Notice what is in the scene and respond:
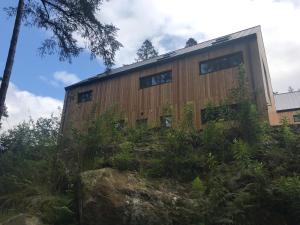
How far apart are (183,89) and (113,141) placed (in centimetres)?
963

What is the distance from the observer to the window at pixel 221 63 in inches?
632

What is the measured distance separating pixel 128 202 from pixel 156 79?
13910mm

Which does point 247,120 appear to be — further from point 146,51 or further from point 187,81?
point 146,51

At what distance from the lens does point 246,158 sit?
6.87m

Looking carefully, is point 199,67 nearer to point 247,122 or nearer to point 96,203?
point 247,122

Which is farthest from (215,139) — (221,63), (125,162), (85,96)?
(85,96)

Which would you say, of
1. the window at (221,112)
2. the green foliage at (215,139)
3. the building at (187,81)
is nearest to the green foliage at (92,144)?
the green foliage at (215,139)

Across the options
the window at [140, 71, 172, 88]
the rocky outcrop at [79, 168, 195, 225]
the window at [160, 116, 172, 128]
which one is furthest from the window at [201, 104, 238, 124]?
the window at [140, 71, 172, 88]

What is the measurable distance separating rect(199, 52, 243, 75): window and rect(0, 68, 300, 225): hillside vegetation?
727cm

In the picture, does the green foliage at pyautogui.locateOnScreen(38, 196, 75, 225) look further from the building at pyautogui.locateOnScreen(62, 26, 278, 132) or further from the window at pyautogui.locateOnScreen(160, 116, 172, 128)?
the building at pyautogui.locateOnScreen(62, 26, 278, 132)

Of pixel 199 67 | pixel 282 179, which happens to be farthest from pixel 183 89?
pixel 282 179

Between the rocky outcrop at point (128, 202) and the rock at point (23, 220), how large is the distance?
828mm

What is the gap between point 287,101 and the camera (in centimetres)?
2933

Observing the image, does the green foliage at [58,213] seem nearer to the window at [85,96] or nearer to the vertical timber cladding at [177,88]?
the vertical timber cladding at [177,88]
